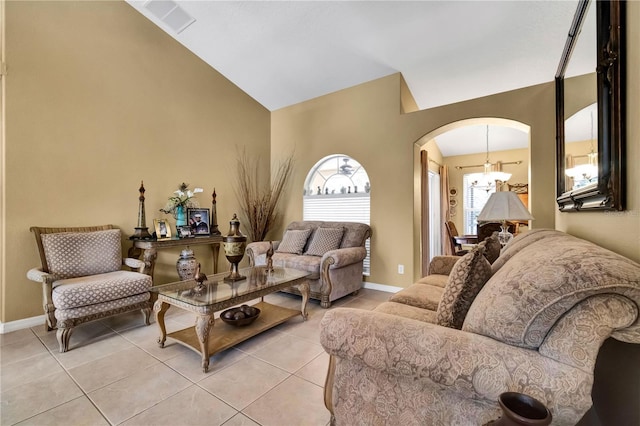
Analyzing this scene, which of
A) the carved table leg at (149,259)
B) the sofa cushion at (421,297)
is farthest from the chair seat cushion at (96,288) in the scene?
the sofa cushion at (421,297)

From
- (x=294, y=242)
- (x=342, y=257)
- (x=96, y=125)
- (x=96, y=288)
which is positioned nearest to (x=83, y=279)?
(x=96, y=288)

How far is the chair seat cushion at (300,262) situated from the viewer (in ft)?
10.8

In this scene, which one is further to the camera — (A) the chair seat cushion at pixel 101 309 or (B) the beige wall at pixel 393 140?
(B) the beige wall at pixel 393 140

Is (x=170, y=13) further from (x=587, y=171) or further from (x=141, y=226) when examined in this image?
(x=587, y=171)

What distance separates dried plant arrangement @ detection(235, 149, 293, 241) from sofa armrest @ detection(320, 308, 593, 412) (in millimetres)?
3707

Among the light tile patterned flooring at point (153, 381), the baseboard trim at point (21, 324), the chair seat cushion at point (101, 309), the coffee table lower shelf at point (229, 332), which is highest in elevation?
the chair seat cushion at point (101, 309)

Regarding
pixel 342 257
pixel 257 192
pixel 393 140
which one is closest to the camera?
pixel 342 257

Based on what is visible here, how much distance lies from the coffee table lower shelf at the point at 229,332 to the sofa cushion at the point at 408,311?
3.78 feet

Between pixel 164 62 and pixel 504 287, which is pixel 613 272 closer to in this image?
pixel 504 287

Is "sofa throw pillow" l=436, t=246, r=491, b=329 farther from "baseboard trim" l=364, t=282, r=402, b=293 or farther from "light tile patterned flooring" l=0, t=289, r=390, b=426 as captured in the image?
"baseboard trim" l=364, t=282, r=402, b=293

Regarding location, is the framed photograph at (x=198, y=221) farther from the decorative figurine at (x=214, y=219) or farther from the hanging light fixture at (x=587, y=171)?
the hanging light fixture at (x=587, y=171)

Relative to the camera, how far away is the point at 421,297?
6.32ft

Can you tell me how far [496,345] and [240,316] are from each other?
6.66 ft

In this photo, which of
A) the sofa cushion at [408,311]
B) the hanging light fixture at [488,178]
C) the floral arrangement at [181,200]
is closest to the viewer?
the sofa cushion at [408,311]
